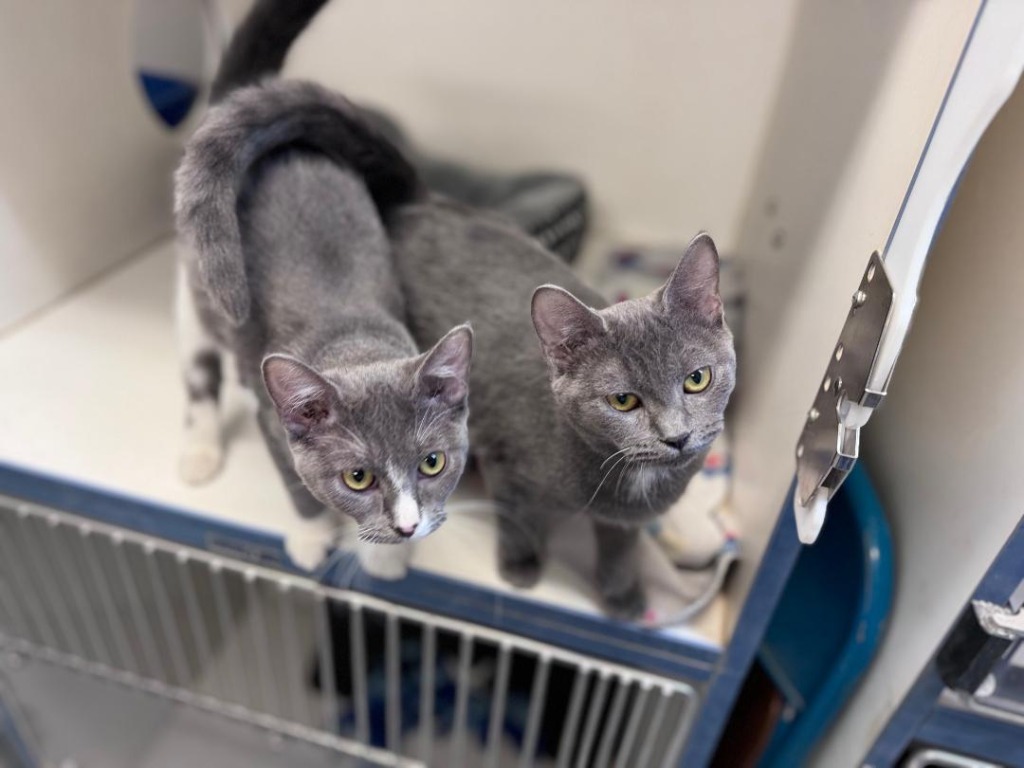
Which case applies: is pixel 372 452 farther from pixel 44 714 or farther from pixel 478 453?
pixel 44 714

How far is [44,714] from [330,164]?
3.45 feet

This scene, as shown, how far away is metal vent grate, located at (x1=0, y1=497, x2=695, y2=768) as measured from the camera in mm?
890

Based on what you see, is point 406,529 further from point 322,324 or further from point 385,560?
point 385,560

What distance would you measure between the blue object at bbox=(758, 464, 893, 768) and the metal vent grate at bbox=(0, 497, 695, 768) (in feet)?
0.49

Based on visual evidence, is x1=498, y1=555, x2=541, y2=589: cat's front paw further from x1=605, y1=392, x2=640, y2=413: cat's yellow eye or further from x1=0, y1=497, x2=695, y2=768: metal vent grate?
x1=605, y1=392, x2=640, y2=413: cat's yellow eye

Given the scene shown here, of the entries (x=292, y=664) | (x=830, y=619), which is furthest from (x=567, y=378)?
(x=292, y=664)

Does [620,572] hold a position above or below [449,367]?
below

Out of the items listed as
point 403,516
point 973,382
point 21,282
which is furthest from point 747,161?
point 21,282

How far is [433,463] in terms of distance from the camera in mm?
424

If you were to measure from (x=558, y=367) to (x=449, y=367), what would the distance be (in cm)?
7

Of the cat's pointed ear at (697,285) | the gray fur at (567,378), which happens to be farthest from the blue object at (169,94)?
the cat's pointed ear at (697,285)

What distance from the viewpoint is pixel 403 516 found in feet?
1.37

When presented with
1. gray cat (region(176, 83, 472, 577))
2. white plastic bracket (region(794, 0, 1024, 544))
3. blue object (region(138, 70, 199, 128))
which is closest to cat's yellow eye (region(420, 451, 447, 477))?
gray cat (region(176, 83, 472, 577))

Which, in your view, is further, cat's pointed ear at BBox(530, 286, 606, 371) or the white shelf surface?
the white shelf surface
